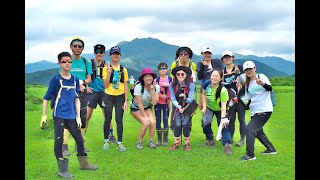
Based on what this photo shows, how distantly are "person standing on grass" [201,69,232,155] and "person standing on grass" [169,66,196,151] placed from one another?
1.36 ft

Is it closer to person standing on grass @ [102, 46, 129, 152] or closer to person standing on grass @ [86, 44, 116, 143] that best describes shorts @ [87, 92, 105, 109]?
person standing on grass @ [86, 44, 116, 143]

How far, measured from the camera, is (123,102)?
31.8ft

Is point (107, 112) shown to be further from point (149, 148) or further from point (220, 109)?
point (220, 109)

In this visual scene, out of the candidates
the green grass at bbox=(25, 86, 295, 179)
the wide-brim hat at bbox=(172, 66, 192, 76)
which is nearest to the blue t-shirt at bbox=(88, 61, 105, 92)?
the green grass at bbox=(25, 86, 295, 179)

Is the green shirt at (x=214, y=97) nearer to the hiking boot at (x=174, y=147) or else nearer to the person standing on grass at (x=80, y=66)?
the hiking boot at (x=174, y=147)

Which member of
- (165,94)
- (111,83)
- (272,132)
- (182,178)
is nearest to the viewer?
(182,178)

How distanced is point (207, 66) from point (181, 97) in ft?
4.19

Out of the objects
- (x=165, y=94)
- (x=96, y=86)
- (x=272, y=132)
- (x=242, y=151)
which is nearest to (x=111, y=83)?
(x=96, y=86)

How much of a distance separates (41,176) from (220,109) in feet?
15.7

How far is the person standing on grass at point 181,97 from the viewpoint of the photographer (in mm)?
9672

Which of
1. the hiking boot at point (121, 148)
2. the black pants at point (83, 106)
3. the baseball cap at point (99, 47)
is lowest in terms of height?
the hiking boot at point (121, 148)

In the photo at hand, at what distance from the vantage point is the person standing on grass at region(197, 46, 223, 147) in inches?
404

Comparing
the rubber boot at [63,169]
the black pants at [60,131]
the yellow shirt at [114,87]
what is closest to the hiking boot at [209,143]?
the yellow shirt at [114,87]

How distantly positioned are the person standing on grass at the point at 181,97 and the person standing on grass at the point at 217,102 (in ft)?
1.36
